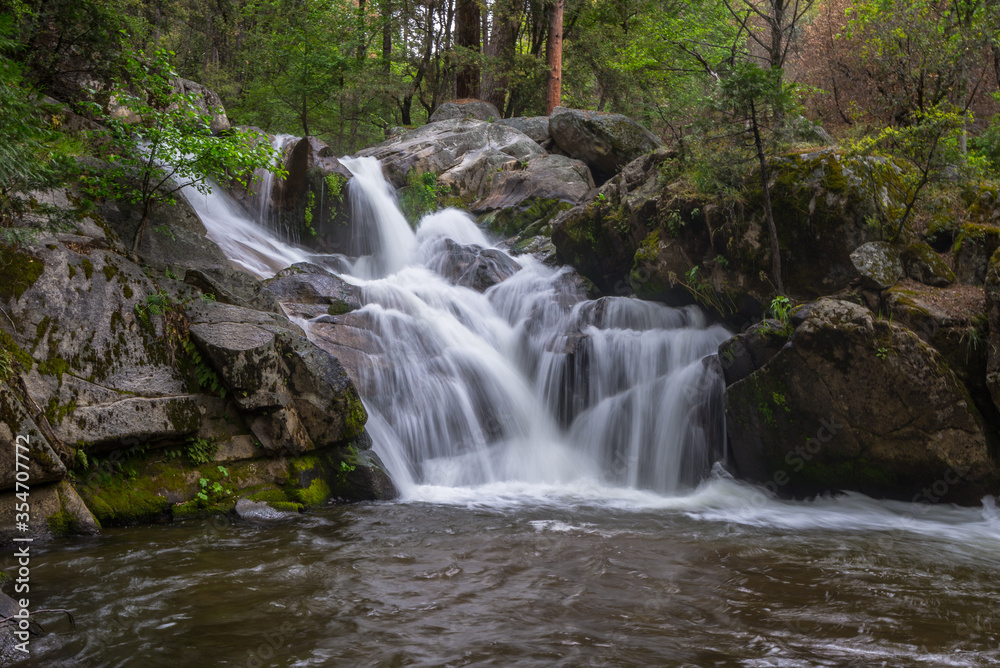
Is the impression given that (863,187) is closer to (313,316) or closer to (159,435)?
(313,316)

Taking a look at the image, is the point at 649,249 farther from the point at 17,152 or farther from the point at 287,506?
the point at 17,152

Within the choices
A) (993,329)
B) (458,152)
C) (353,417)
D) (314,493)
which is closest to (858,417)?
(993,329)

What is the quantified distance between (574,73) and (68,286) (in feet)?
60.2

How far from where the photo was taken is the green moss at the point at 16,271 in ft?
19.3

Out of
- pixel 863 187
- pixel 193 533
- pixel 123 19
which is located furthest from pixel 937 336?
pixel 123 19

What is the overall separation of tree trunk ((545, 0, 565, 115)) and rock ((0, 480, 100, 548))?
16.7 m

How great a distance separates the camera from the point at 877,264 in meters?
7.90

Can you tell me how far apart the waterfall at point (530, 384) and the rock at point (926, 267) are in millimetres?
2533

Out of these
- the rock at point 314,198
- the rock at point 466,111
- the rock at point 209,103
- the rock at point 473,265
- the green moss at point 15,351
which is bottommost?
the green moss at point 15,351

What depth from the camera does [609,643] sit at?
12.0 ft

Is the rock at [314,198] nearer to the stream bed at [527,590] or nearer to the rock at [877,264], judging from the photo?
the stream bed at [527,590]

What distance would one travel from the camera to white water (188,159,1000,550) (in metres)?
7.42

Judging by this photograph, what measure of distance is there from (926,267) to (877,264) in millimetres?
637

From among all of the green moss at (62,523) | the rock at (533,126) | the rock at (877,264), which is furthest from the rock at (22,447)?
the rock at (533,126)
